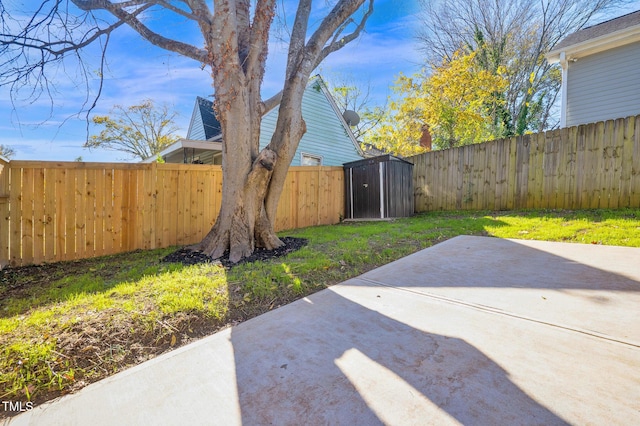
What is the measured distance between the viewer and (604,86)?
323 inches

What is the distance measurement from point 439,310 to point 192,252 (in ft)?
11.7

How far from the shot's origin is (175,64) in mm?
5023

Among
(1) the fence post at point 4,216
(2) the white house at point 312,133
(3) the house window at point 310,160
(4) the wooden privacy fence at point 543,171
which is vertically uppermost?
(2) the white house at point 312,133

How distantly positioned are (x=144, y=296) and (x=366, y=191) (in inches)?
255

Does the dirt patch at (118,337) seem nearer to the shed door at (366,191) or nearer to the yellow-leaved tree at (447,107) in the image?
the shed door at (366,191)

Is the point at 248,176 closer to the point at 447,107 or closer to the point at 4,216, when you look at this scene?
the point at 4,216

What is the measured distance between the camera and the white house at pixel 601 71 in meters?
7.74

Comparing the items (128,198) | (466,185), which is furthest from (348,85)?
(128,198)

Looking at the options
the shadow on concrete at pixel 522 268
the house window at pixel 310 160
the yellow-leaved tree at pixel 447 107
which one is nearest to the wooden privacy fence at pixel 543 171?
the shadow on concrete at pixel 522 268

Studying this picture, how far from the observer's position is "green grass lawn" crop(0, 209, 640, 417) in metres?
1.69

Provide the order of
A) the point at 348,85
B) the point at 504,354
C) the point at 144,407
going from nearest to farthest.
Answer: the point at 144,407 → the point at 504,354 → the point at 348,85

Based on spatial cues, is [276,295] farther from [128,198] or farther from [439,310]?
[128,198]

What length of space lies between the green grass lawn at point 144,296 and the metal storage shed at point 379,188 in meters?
2.90

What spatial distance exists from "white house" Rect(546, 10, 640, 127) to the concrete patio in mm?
8438
